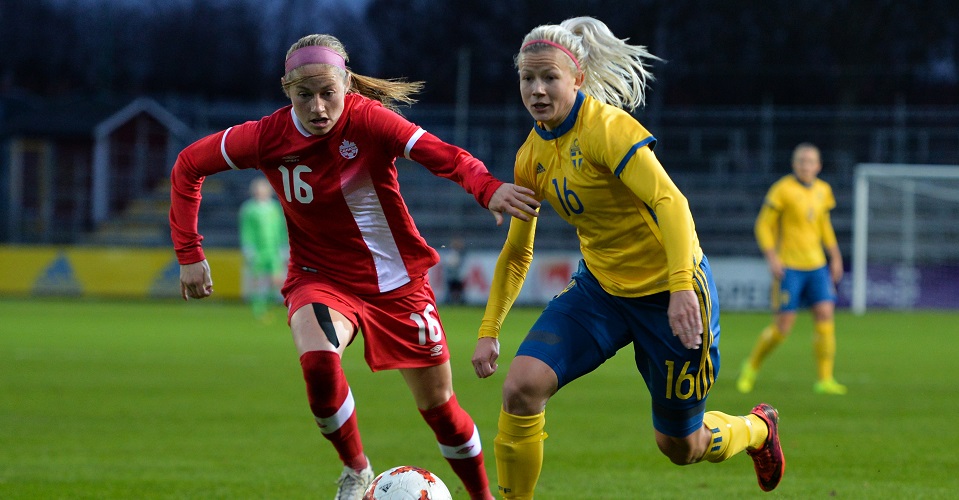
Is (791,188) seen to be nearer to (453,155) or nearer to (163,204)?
(453,155)

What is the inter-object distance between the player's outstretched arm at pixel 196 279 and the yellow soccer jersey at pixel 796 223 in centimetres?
708

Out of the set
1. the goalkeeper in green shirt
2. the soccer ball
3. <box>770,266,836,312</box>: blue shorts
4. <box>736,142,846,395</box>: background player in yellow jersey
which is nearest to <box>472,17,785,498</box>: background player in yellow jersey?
the soccer ball

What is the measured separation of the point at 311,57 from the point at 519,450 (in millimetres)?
1951

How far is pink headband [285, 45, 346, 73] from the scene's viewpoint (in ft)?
17.4

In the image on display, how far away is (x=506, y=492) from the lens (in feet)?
16.4

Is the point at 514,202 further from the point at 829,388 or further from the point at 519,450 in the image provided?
the point at 829,388

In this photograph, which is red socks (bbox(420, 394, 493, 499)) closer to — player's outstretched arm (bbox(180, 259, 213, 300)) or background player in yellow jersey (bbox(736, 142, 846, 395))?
player's outstretched arm (bbox(180, 259, 213, 300))

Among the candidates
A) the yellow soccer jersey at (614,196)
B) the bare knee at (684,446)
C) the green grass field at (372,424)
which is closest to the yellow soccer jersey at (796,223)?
the green grass field at (372,424)

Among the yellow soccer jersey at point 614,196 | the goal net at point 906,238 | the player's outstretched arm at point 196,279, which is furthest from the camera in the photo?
the goal net at point 906,238

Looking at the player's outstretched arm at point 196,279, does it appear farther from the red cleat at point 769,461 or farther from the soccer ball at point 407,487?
the red cleat at point 769,461

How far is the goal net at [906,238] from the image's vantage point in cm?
2438

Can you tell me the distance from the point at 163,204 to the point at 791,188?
23.7 meters

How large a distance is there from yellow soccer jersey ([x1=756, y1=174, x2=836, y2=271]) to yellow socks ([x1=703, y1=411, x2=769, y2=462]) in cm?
584

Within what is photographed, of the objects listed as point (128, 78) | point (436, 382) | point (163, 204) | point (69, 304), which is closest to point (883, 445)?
point (436, 382)
